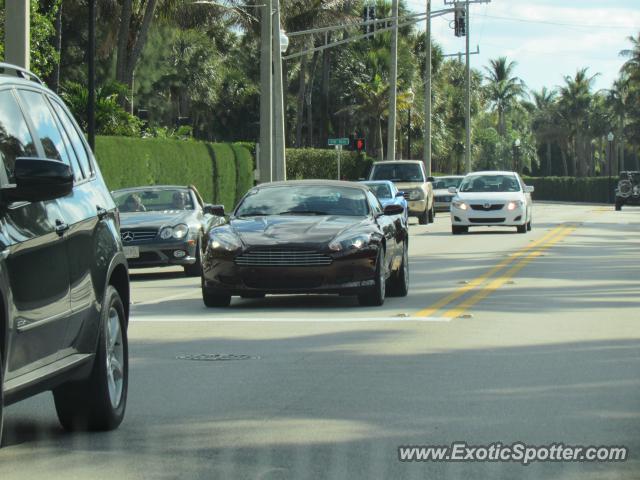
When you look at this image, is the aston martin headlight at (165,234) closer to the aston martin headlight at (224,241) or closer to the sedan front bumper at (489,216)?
the aston martin headlight at (224,241)

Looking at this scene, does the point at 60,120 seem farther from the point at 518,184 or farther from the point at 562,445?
the point at 518,184

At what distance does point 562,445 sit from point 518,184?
30139 mm

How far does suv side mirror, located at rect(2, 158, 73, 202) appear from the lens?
6.32 m

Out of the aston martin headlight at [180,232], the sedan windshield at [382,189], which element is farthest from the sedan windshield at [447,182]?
the aston martin headlight at [180,232]

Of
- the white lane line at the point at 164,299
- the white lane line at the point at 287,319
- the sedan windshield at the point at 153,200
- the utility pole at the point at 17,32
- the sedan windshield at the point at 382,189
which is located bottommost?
the white lane line at the point at 164,299

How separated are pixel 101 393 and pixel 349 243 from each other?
24.9 ft

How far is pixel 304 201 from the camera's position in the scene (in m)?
16.4

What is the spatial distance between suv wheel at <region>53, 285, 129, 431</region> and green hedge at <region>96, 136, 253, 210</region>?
→ 88.5 feet

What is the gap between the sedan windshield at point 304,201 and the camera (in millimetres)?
16297

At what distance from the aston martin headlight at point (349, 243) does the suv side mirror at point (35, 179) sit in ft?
28.1

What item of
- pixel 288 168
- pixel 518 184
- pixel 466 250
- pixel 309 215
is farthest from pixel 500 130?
pixel 309 215

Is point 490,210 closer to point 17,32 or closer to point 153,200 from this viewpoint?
point 153,200

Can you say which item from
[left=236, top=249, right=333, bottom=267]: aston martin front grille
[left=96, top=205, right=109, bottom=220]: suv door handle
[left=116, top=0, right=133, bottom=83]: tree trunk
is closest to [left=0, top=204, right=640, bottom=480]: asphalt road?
[left=236, top=249, right=333, bottom=267]: aston martin front grille

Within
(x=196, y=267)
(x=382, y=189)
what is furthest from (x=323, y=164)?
(x=196, y=267)
